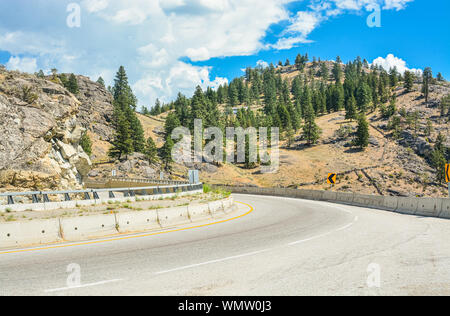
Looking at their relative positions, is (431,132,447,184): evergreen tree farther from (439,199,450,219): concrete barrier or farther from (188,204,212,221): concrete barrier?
(188,204,212,221): concrete barrier

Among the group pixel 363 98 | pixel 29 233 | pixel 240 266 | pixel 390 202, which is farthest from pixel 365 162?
pixel 29 233

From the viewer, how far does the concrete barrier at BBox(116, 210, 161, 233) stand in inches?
414

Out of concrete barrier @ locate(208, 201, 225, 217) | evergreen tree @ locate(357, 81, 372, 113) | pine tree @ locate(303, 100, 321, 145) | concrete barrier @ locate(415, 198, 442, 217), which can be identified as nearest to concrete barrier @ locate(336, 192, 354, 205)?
concrete barrier @ locate(415, 198, 442, 217)

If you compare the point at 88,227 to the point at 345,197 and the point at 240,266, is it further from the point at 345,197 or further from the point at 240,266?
the point at 345,197

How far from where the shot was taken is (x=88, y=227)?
952cm

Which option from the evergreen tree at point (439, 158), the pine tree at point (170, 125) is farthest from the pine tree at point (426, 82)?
the pine tree at point (170, 125)

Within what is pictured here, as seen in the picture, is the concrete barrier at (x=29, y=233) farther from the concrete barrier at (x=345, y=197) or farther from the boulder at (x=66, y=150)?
the concrete barrier at (x=345, y=197)

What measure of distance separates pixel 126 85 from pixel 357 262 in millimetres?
133889

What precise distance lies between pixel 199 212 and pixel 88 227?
19.5 feet

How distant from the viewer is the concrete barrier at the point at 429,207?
15.3 metres

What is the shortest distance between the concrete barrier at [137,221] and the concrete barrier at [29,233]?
211 cm

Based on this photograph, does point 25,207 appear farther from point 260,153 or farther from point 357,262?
point 260,153

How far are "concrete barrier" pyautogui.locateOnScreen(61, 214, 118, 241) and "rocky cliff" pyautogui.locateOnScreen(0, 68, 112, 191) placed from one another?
902 centimetres
